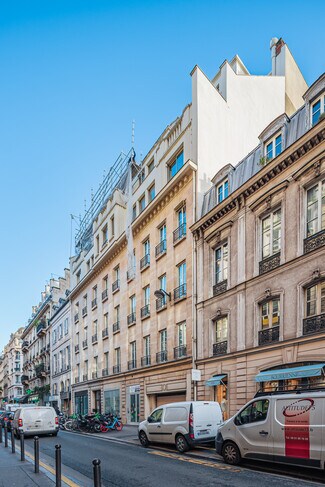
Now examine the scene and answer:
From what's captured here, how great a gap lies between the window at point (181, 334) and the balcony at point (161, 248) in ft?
15.2

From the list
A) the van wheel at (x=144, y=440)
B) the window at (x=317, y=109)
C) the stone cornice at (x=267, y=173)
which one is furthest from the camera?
the van wheel at (x=144, y=440)

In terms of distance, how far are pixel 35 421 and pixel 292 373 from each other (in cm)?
1218

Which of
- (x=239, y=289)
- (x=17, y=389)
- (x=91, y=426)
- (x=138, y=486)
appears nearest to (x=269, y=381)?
(x=239, y=289)

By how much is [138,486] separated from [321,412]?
13.3 ft

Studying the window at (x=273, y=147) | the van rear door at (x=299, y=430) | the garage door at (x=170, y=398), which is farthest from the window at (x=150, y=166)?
the van rear door at (x=299, y=430)

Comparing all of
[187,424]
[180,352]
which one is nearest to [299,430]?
[187,424]

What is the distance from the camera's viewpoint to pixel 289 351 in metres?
14.6

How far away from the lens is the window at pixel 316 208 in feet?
46.9

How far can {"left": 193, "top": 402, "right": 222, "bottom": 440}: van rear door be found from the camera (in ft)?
43.4

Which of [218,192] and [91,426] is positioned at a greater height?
[218,192]

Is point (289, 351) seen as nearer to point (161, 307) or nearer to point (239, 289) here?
point (239, 289)

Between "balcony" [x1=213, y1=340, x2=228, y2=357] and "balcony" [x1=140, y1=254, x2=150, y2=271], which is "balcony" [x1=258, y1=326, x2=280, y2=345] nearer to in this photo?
"balcony" [x1=213, y1=340, x2=228, y2=357]

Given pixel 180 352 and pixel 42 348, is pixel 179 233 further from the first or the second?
pixel 42 348

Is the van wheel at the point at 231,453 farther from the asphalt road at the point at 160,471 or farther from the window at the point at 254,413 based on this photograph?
the window at the point at 254,413
